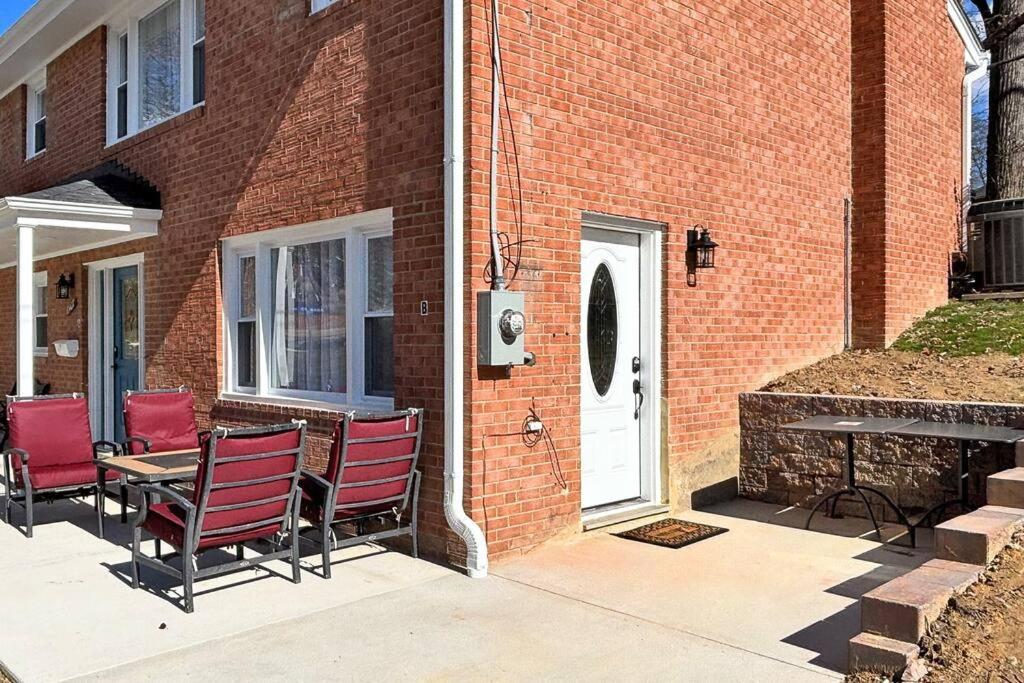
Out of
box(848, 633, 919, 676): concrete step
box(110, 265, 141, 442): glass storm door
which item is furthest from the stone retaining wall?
box(110, 265, 141, 442): glass storm door

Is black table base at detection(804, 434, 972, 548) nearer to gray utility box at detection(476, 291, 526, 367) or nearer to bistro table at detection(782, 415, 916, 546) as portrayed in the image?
bistro table at detection(782, 415, 916, 546)

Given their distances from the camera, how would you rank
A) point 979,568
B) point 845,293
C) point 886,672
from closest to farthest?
point 886,672
point 979,568
point 845,293

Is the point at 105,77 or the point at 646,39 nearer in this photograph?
the point at 646,39

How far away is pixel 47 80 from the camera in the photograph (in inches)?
489

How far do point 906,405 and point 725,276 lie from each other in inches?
74.8

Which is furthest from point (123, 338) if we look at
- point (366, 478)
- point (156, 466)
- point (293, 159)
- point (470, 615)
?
point (470, 615)

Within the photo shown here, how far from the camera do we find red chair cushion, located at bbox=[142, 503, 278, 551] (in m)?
5.07

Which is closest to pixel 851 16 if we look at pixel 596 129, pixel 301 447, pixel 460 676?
pixel 596 129

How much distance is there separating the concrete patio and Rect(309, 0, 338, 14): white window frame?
14.8 ft

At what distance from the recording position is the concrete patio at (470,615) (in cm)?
416

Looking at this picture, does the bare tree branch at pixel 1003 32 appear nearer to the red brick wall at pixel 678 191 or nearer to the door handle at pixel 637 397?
the red brick wall at pixel 678 191

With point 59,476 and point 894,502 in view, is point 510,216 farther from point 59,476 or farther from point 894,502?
point 59,476

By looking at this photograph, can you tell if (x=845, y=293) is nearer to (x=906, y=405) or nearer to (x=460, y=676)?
(x=906, y=405)

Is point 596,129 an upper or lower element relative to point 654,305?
upper
